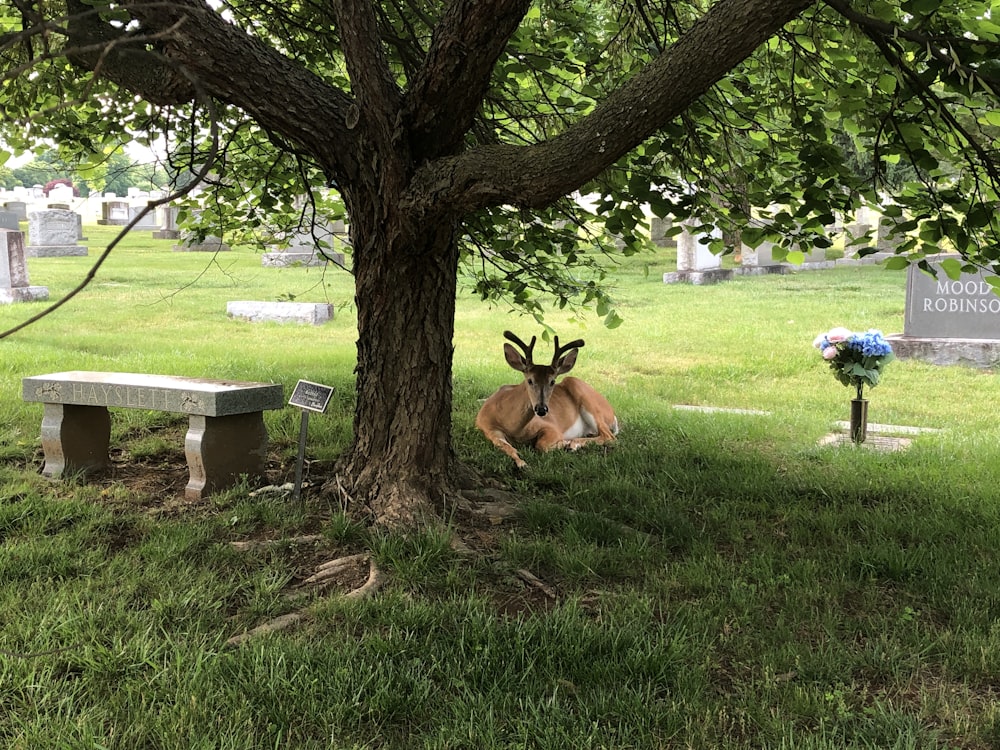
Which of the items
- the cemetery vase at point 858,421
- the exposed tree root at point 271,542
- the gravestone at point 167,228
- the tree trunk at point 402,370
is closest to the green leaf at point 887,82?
the tree trunk at point 402,370

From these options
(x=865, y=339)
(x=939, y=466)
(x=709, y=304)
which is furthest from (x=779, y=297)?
(x=939, y=466)

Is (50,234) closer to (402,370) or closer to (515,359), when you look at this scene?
(515,359)

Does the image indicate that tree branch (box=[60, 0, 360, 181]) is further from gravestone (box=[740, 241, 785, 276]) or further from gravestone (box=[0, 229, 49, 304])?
gravestone (box=[740, 241, 785, 276])

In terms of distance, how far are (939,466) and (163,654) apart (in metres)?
5.05

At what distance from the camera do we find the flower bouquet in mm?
6672

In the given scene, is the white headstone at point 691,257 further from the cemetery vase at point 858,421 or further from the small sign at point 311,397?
the small sign at point 311,397

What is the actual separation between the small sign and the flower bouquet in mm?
4404

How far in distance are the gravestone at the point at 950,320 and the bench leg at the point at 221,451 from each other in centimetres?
916

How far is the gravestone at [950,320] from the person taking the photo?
10711 mm

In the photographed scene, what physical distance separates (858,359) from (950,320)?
515cm

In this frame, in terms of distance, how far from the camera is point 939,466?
5.68m

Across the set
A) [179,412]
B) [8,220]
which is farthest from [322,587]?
[8,220]

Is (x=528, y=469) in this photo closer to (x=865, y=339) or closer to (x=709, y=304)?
(x=865, y=339)

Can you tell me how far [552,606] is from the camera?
137 inches
